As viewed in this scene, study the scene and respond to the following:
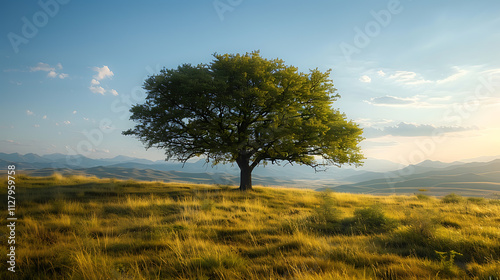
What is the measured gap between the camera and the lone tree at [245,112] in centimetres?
1736

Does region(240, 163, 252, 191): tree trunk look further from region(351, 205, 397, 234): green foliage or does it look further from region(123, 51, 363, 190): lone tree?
region(351, 205, 397, 234): green foliage

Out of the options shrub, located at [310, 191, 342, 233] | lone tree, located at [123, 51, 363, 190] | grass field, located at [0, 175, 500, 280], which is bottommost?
shrub, located at [310, 191, 342, 233]

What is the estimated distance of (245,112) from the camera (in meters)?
18.8

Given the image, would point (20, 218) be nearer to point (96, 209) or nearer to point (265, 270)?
point (96, 209)

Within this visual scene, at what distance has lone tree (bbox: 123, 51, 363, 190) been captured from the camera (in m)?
17.4

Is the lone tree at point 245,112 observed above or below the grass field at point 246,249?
above

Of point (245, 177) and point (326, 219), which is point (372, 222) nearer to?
point (326, 219)

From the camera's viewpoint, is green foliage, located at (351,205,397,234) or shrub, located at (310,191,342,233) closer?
green foliage, located at (351,205,397,234)

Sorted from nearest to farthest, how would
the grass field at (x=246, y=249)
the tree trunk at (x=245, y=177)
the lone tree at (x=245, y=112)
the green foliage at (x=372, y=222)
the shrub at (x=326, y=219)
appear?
the grass field at (x=246, y=249) → the green foliage at (x=372, y=222) → the shrub at (x=326, y=219) → the lone tree at (x=245, y=112) → the tree trunk at (x=245, y=177)

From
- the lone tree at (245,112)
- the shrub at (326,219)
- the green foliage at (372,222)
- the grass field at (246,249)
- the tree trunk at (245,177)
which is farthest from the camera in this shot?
the tree trunk at (245,177)

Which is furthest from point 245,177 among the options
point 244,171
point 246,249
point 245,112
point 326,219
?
point 246,249

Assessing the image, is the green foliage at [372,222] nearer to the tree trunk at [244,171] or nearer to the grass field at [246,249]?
the grass field at [246,249]

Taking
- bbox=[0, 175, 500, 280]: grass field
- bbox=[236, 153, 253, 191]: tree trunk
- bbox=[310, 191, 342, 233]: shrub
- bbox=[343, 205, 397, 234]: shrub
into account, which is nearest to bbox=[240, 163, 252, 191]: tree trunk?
bbox=[236, 153, 253, 191]: tree trunk

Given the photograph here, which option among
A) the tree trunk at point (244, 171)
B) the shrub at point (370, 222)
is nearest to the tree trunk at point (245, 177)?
the tree trunk at point (244, 171)
